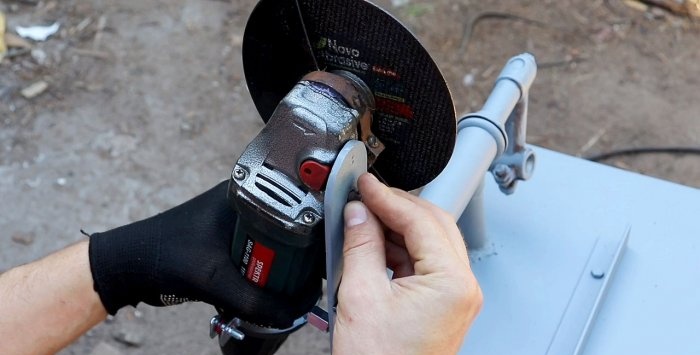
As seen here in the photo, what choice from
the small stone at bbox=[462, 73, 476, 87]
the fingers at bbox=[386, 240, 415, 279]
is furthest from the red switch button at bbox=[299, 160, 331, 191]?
the small stone at bbox=[462, 73, 476, 87]

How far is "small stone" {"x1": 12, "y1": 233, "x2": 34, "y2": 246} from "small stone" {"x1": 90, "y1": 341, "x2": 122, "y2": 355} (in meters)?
0.36

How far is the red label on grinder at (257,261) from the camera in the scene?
2.86 ft

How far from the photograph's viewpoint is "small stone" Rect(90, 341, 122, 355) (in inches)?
70.5

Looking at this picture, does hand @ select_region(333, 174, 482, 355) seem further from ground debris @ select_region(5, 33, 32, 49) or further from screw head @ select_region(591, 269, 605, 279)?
ground debris @ select_region(5, 33, 32, 49)

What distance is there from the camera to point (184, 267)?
977mm

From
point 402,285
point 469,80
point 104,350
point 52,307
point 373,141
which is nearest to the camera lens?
point 402,285

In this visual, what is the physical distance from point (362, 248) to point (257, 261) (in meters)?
0.15

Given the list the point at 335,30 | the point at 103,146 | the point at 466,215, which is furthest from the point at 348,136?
the point at 103,146

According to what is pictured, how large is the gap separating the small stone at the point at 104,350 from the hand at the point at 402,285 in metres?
1.16

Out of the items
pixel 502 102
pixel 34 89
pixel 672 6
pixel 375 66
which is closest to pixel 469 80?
pixel 672 6

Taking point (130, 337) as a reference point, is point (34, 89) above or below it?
above

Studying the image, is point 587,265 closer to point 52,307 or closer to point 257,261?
point 257,261

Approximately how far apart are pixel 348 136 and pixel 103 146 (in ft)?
5.13

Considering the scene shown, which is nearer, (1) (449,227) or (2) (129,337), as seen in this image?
(1) (449,227)
